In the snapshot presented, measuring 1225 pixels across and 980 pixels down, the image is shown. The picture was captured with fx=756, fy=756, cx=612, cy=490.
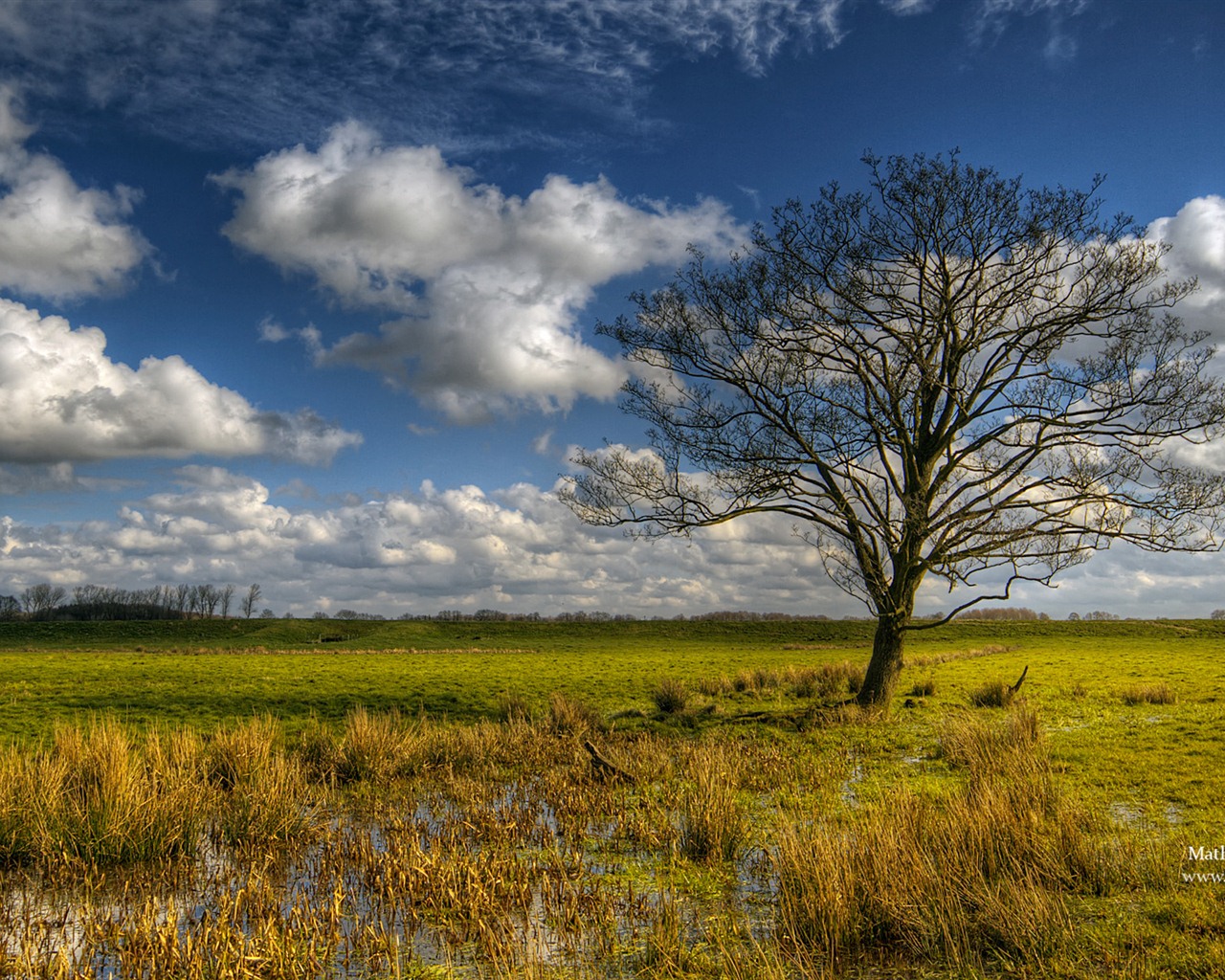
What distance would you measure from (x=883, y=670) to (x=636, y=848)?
1210 cm

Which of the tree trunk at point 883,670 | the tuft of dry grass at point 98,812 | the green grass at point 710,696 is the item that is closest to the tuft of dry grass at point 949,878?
the green grass at point 710,696

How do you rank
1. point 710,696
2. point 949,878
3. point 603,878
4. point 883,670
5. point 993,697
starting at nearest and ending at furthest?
point 949,878
point 603,878
point 883,670
point 993,697
point 710,696

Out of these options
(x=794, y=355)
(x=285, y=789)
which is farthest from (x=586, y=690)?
(x=285, y=789)

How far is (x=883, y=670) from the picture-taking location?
18.6 metres

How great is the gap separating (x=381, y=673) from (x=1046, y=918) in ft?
109

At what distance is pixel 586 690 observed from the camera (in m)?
28.3

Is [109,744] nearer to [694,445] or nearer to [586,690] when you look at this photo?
[694,445]

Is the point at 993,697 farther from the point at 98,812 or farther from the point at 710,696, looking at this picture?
the point at 98,812

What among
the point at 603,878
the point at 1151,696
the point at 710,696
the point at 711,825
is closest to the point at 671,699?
the point at 710,696

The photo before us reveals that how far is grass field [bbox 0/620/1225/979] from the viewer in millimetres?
5535

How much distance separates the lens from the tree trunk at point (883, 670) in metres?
18.2

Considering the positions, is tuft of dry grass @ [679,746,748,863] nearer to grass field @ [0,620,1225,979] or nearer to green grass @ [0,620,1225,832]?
grass field @ [0,620,1225,979]

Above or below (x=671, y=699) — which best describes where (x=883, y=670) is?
above

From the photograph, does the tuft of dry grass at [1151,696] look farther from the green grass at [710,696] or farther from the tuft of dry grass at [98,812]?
the tuft of dry grass at [98,812]
